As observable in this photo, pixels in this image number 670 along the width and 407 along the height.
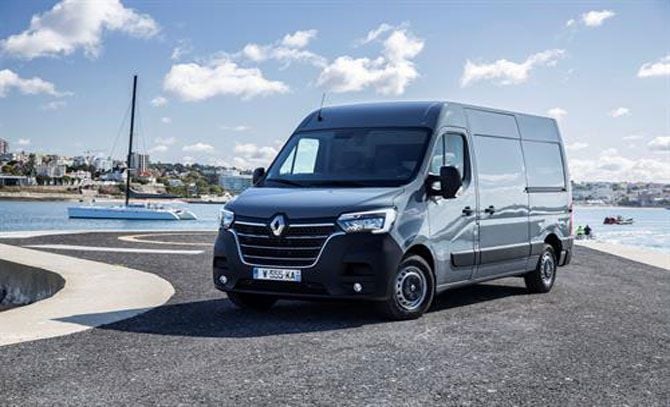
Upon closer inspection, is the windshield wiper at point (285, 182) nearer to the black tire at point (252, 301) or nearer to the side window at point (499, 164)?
the black tire at point (252, 301)

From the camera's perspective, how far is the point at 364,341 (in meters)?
6.89

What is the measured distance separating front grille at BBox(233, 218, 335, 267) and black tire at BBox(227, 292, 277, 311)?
2.58 ft

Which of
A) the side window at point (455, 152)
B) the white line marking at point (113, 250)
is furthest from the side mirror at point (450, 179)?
the white line marking at point (113, 250)

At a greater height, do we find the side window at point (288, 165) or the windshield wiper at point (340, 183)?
the side window at point (288, 165)

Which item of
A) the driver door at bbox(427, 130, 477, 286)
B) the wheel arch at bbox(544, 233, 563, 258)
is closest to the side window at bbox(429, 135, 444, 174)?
the driver door at bbox(427, 130, 477, 286)

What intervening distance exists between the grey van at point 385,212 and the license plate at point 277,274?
1 centimetres

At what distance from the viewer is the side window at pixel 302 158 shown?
891 centimetres

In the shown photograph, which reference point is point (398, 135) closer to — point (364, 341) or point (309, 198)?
point (309, 198)

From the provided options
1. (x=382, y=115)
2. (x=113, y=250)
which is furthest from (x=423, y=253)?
(x=113, y=250)

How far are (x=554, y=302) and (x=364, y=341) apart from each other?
405 cm

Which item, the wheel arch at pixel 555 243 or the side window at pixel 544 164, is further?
the wheel arch at pixel 555 243

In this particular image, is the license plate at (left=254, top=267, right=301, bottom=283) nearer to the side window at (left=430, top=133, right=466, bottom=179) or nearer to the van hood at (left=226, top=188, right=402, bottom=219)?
the van hood at (left=226, top=188, right=402, bottom=219)

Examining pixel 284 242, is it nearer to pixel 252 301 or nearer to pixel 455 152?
pixel 252 301

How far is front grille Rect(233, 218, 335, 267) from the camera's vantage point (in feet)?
25.1
